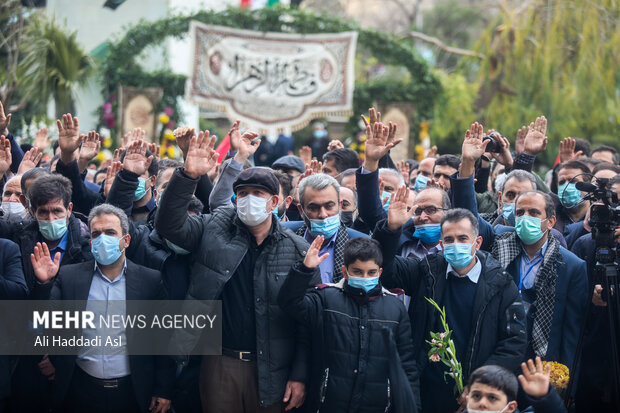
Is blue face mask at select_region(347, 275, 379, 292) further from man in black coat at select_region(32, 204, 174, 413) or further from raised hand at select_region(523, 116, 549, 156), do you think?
raised hand at select_region(523, 116, 549, 156)

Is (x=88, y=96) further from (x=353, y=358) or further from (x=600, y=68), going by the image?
(x=353, y=358)

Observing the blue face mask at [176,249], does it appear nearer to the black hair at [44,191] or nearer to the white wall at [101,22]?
the black hair at [44,191]

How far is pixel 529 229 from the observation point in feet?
16.5

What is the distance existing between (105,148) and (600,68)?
27.0 feet

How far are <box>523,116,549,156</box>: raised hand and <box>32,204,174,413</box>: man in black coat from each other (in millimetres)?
3054

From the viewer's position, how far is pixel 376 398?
14.2 feet

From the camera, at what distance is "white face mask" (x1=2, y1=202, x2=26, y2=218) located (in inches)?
220

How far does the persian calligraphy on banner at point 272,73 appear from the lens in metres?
13.7

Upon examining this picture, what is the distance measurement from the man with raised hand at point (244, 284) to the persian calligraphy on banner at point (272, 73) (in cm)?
913

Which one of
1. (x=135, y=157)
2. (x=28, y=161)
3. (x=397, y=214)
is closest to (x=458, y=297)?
(x=397, y=214)

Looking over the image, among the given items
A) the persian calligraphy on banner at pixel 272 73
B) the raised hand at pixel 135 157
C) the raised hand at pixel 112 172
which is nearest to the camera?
the raised hand at pixel 135 157

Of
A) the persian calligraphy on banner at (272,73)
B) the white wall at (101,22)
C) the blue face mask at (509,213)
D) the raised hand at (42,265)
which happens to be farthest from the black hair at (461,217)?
the white wall at (101,22)

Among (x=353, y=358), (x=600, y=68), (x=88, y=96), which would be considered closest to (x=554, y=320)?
(x=353, y=358)

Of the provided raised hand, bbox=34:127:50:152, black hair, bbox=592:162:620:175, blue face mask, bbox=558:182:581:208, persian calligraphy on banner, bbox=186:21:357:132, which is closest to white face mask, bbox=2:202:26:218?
raised hand, bbox=34:127:50:152
